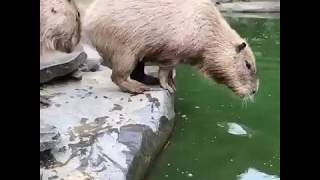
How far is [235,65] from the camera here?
14.9 feet

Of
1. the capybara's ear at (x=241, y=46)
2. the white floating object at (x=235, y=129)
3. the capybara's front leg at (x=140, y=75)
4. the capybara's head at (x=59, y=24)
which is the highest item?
the capybara's head at (x=59, y=24)

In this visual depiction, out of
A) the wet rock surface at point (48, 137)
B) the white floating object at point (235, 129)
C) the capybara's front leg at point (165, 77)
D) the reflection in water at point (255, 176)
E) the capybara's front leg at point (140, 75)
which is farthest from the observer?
the capybara's front leg at point (140, 75)

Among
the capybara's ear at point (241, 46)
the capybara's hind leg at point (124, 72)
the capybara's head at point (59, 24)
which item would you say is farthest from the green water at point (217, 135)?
the capybara's head at point (59, 24)

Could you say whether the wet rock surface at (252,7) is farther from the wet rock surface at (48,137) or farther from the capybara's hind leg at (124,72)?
the wet rock surface at (48,137)

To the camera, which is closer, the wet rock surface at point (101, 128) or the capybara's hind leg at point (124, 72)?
the wet rock surface at point (101, 128)

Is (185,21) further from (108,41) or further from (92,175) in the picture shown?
(92,175)

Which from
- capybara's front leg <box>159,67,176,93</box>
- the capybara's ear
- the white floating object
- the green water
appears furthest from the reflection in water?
capybara's front leg <box>159,67,176,93</box>

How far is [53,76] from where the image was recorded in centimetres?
450

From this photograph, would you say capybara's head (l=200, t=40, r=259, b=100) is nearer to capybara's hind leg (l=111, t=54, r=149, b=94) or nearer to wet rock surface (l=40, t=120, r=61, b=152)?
capybara's hind leg (l=111, t=54, r=149, b=94)

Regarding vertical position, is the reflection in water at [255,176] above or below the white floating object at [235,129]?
above

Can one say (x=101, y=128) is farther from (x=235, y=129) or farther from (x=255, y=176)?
(x=235, y=129)

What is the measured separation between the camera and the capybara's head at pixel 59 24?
175 inches

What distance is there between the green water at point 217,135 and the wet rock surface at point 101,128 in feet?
0.57

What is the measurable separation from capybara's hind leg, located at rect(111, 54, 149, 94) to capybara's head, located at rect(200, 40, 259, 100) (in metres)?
0.63
